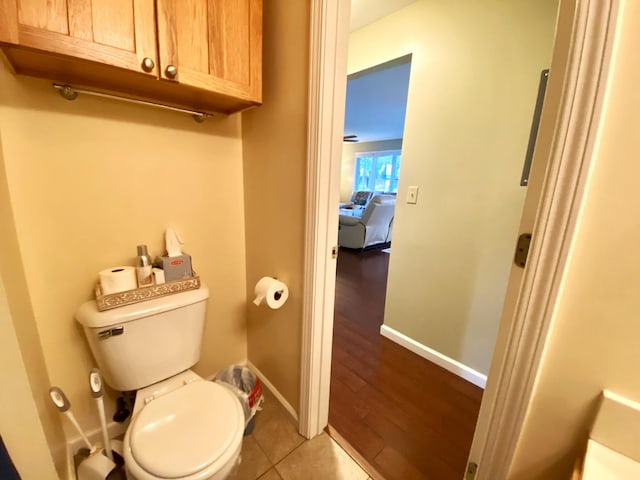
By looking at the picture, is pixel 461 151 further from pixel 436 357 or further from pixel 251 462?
pixel 251 462

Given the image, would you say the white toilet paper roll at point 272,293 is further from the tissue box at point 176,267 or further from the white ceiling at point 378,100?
the white ceiling at point 378,100

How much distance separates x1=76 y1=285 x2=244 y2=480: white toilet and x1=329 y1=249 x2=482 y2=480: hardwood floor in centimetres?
72

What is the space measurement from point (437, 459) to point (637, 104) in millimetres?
1486

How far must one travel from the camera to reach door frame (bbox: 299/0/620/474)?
1.59ft

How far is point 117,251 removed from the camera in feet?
3.67

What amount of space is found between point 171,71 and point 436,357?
216 centimetres

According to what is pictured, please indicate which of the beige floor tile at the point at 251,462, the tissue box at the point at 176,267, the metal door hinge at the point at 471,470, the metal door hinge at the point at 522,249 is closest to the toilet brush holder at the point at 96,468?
the beige floor tile at the point at 251,462

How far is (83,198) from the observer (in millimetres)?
1016

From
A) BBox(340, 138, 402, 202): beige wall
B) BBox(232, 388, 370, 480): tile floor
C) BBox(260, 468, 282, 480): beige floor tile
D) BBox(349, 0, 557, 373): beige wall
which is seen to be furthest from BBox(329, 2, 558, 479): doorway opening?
BBox(340, 138, 402, 202): beige wall

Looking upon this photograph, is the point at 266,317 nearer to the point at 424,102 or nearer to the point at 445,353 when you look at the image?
the point at 445,353

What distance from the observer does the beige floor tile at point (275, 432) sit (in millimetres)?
1213

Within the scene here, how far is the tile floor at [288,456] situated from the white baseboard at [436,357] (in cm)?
96

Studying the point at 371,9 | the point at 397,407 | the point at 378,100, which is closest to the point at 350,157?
the point at 378,100

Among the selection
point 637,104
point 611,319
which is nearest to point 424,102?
point 637,104
